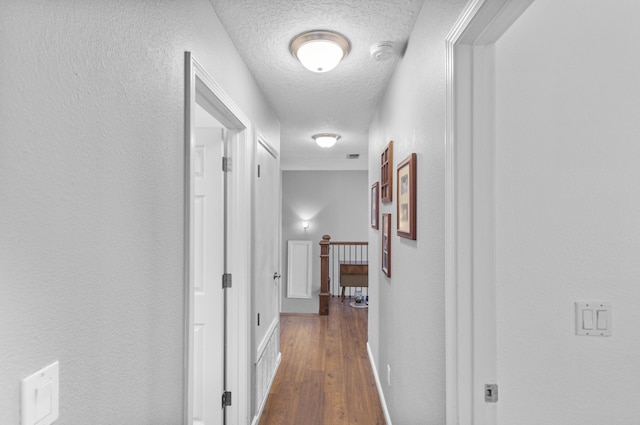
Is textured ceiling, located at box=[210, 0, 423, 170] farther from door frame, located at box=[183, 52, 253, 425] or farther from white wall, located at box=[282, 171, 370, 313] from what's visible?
white wall, located at box=[282, 171, 370, 313]

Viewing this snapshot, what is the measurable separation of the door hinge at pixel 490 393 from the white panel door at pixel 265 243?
5.42ft

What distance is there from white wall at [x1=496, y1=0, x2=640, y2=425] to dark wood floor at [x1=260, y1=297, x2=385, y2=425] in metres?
1.66

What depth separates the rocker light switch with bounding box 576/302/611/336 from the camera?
1.20 m

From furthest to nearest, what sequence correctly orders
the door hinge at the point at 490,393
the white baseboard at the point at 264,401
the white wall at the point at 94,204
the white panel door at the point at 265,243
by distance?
the white panel door at the point at 265,243
the white baseboard at the point at 264,401
the door hinge at the point at 490,393
the white wall at the point at 94,204

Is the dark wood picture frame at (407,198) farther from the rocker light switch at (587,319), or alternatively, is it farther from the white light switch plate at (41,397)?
the white light switch plate at (41,397)

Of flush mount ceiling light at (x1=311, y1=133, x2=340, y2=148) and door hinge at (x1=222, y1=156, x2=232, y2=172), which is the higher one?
flush mount ceiling light at (x1=311, y1=133, x2=340, y2=148)

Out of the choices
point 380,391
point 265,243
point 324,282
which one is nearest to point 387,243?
point 265,243

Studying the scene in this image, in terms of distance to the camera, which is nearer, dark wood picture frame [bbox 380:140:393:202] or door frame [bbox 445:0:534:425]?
door frame [bbox 445:0:534:425]

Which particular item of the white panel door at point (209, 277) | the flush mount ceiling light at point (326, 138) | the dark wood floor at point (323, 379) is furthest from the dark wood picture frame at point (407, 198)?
the flush mount ceiling light at point (326, 138)

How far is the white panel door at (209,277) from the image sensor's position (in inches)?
85.0

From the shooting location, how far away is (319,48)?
179cm

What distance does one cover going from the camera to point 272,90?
261 centimetres

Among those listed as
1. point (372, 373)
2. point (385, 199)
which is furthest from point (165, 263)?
point (372, 373)

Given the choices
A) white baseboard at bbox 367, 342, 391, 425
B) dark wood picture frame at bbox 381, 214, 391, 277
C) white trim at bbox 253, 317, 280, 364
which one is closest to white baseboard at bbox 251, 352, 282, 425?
white trim at bbox 253, 317, 280, 364
